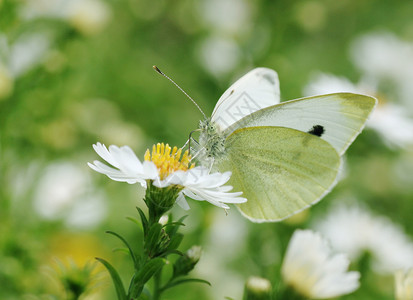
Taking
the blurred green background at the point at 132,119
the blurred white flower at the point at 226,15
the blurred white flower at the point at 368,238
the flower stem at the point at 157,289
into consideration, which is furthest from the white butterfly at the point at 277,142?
the blurred white flower at the point at 226,15

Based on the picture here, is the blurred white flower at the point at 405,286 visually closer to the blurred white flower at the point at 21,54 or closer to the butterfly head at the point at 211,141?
the butterfly head at the point at 211,141

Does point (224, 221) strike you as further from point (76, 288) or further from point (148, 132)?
point (76, 288)

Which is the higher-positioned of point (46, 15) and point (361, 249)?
point (46, 15)

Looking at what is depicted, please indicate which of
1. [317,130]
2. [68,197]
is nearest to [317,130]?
[317,130]

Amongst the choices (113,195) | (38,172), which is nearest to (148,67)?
(113,195)

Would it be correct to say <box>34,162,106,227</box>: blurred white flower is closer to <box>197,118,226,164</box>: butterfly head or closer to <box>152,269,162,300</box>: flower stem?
<box>197,118,226,164</box>: butterfly head

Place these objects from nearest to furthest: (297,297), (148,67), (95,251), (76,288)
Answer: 1. (76,288)
2. (297,297)
3. (95,251)
4. (148,67)

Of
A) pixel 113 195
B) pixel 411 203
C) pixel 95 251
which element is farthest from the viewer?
pixel 411 203
